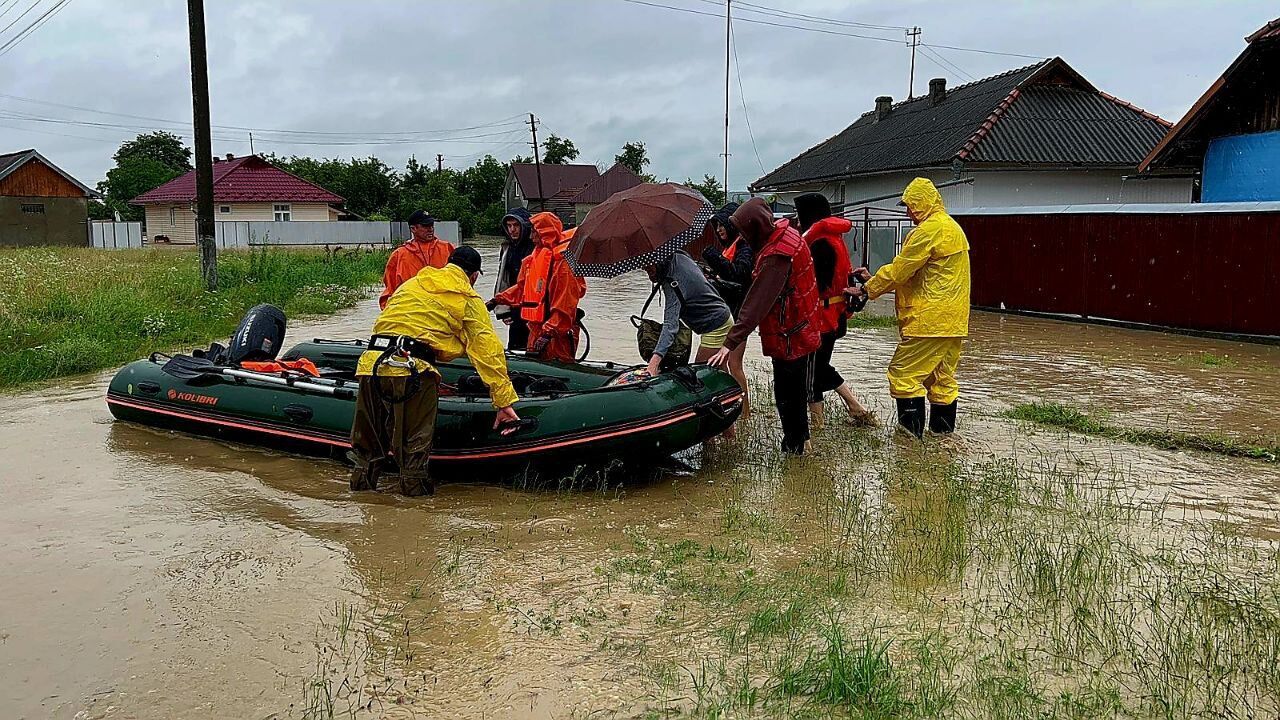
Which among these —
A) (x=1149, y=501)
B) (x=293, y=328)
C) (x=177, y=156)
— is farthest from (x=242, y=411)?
(x=177, y=156)

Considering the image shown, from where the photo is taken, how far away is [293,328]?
48.3 ft

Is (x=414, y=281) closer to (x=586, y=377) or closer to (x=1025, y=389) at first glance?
(x=586, y=377)

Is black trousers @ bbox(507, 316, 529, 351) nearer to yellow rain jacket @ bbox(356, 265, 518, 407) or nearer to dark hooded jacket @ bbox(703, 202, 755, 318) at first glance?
dark hooded jacket @ bbox(703, 202, 755, 318)

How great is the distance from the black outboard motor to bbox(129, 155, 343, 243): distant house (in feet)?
140

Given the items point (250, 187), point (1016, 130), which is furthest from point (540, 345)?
point (250, 187)

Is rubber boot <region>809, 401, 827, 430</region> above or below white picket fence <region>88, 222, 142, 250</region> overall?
below

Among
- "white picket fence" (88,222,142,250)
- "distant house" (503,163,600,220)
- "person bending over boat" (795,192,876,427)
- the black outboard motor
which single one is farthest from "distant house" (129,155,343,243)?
"person bending over boat" (795,192,876,427)

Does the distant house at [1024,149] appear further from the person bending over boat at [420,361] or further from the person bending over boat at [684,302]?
the person bending over boat at [420,361]

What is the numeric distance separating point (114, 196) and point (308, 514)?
65184 mm

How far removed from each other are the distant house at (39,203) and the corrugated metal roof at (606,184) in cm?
2357

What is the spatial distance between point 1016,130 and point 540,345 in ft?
63.7

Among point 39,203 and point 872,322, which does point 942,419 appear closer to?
point 872,322

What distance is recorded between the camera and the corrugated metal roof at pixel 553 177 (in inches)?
2392

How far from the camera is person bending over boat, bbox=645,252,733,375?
6.54 m
